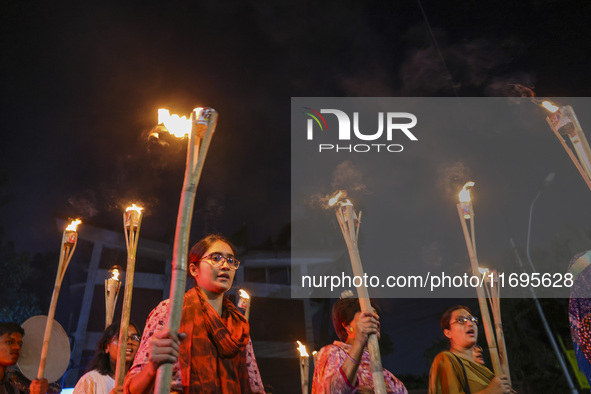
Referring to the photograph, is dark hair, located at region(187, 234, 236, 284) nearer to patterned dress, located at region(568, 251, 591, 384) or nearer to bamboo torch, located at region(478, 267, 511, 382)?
patterned dress, located at region(568, 251, 591, 384)

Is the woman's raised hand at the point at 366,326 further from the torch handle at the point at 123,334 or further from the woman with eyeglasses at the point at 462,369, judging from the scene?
the torch handle at the point at 123,334

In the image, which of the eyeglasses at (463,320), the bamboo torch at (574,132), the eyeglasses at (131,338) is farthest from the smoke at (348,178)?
the bamboo torch at (574,132)

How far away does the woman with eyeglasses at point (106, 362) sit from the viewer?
3.76m

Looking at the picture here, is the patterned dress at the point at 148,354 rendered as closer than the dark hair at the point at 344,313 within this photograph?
Yes

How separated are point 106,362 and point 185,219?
290 centimetres

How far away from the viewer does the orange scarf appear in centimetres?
206

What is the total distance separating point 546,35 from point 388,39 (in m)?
4.51

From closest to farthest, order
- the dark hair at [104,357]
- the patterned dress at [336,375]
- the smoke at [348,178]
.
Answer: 1. the patterned dress at [336,375]
2. the dark hair at [104,357]
3. the smoke at [348,178]

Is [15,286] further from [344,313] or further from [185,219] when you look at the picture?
[185,219]

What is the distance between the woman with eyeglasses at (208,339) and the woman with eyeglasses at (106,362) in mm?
1912

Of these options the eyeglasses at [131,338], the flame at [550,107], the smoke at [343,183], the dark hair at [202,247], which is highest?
the smoke at [343,183]

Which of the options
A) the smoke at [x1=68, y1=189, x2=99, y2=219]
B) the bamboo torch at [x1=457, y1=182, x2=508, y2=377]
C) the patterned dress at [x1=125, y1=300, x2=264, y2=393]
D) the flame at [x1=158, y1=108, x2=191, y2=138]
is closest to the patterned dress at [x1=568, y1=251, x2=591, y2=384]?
the bamboo torch at [x1=457, y1=182, x2=508, y2=377]

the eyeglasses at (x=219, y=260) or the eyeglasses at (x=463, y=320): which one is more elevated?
the eyeglasses at (x=219, y=260)

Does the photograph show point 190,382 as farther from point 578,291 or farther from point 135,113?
point 135,113
